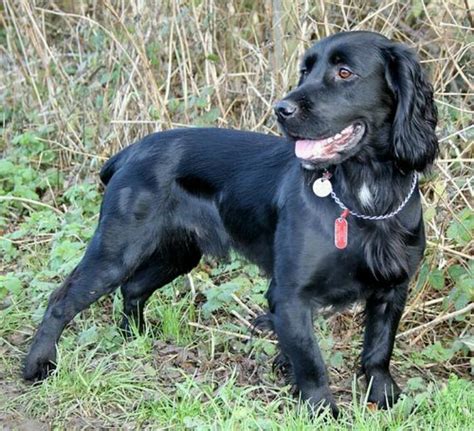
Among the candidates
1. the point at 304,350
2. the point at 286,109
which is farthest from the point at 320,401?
the point at 286,109

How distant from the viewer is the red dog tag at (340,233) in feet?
13.3

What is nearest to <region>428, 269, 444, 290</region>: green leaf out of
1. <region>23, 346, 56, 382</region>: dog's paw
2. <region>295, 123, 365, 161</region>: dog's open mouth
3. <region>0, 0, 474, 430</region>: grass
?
<region>0, 0, 474, 430</region>: grass

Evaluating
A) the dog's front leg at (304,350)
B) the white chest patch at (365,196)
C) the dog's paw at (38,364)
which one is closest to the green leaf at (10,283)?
the dog's paw at (38,364)

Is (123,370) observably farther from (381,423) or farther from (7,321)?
(381,423)

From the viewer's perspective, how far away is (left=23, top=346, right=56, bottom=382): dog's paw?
4719 mm

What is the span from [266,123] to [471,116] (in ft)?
4.61

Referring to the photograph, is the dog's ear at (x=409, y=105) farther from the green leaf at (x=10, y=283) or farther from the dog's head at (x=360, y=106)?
the green leaf at (x=10, y=283)

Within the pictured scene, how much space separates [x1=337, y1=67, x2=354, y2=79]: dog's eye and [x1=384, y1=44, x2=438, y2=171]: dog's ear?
0.55 ft

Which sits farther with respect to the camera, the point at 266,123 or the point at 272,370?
the point at 266,123

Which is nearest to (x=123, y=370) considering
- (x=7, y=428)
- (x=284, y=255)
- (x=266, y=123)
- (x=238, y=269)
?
(x=7, y=428)

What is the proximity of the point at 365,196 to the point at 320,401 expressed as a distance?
0.89 metres

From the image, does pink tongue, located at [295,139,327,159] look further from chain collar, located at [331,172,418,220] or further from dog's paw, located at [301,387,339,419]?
dog's paw, located at [301,387,339,419]

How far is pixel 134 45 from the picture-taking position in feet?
21.0

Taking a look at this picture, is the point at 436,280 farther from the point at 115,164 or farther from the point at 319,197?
the point at 115,164
